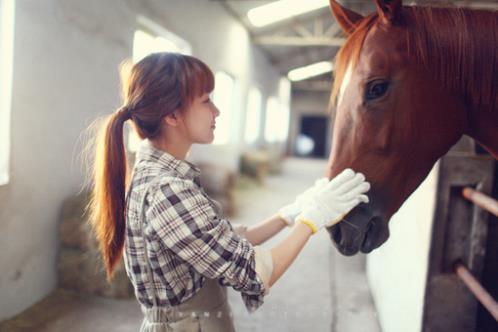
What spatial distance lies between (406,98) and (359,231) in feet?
1.07

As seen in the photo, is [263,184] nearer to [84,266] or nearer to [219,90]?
[219,90]

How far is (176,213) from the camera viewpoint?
79 centimetres

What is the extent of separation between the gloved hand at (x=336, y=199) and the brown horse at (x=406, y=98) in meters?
0.03

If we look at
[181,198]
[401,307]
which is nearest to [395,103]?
[181,198]

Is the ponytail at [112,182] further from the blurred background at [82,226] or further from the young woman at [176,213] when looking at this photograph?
the blurred background at [82,226]

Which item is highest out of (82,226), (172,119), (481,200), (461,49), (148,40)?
(148,40)

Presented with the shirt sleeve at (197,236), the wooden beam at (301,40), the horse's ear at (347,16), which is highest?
the wooden beam at (301,40)

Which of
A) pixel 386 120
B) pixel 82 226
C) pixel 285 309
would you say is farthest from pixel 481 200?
pixel 82 226

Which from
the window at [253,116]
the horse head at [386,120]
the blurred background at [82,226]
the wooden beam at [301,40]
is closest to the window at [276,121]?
the window at [253,116]

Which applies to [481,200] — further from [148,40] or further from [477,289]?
[148,40]

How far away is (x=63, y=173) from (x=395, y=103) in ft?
6.51

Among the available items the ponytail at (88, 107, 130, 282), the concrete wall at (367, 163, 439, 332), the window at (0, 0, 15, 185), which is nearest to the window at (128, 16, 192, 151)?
the window at (0, 0, 15, 185)

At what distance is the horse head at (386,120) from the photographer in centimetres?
92

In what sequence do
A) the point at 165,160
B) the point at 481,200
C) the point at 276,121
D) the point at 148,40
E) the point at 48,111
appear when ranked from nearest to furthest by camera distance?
the point at 165,160
the point at 481,200
the point at 48,111
the point at 148,40
the point at 276,121
